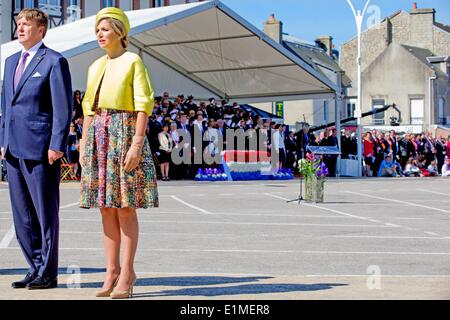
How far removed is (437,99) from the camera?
268ft

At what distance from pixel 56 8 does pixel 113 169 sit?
51064 mm

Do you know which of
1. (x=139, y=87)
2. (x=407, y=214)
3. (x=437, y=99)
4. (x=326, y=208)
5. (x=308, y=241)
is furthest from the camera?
(x=437, y=99)

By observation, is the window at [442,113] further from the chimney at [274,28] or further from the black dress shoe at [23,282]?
the black dress shoe at [23,282]

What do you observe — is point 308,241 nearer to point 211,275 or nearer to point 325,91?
point 211,275

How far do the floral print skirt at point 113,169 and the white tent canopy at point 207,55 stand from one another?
72.3ft

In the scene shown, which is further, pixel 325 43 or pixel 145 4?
pixel 325 43

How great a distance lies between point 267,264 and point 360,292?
95.1 inches

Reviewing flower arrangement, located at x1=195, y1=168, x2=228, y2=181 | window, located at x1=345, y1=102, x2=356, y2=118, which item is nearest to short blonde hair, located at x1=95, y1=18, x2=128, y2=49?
flower arrangement, located at x1=195, y1=168, x2=228, y2=181

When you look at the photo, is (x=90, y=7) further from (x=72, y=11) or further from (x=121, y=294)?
(x=121, y=294)

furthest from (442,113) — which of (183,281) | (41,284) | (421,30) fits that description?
(41,284)

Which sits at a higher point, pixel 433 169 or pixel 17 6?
pixel 17 6

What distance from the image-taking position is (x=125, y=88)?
7.22 m

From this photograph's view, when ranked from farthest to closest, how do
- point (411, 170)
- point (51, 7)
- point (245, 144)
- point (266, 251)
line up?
point (51, 7), point (411, 170), point (245, 144), point (266, 251)
